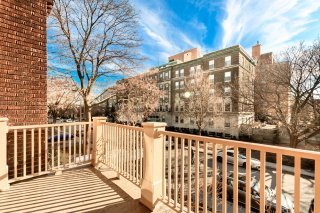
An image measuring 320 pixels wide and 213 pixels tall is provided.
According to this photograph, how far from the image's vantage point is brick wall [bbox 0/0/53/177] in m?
3.63

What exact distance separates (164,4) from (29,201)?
12.9 meters

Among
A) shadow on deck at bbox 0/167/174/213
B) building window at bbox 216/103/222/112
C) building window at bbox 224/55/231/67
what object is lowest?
shadow on deck at bbox 0/167/174/213

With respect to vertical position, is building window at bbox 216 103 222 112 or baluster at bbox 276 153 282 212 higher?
building window at bbox 216 103 222 112

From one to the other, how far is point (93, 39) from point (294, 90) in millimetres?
15596

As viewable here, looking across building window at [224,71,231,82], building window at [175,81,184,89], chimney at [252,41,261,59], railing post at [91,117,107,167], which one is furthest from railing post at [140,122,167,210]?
chimney at [252,41,261,59]

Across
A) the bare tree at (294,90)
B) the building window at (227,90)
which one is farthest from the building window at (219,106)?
the bare tree at (294,90)

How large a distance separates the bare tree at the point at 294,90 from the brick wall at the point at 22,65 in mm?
15925

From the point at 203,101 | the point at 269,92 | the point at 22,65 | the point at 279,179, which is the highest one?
the point at 269,92

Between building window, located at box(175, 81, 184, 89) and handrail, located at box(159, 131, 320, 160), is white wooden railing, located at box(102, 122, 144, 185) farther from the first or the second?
building window, located at box(175, 81, 184, 89)

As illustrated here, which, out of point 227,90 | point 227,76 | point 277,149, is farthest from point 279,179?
point 227,76

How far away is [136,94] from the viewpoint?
14.6 m

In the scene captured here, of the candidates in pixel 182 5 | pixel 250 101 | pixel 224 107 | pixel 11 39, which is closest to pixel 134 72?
pixel 182 5

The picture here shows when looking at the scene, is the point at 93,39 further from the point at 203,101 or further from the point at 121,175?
the point at 203,101

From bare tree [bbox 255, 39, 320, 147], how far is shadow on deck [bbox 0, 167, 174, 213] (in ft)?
49.5
